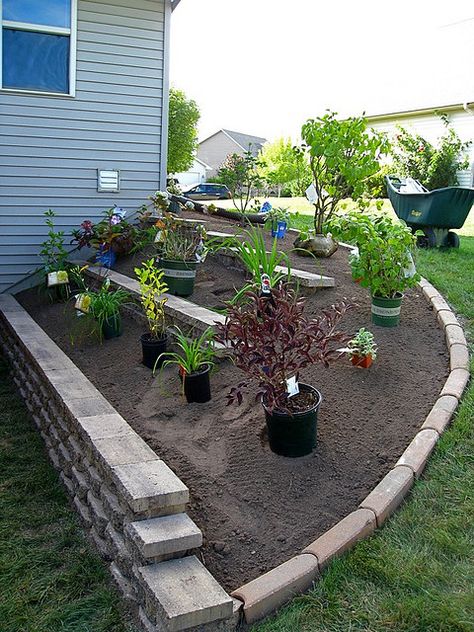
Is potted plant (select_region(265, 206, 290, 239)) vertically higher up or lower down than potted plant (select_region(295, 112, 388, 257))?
lower down

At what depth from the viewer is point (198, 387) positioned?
3.51m

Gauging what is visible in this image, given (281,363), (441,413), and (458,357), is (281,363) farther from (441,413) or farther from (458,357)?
(458,357)

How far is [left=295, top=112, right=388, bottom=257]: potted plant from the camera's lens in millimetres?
5590

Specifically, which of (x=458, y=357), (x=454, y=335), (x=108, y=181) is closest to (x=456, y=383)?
(x=458, y=357)

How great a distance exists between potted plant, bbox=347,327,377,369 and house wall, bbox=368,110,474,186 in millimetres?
11901

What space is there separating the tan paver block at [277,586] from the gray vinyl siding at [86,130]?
18.8 feet

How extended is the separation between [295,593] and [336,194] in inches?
168

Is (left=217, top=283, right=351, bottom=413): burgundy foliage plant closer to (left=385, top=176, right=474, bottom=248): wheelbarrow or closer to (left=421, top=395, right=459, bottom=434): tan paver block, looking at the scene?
(left=421, top=395, right=459, bottom=434): tan paver block

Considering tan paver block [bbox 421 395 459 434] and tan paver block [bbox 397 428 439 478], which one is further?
tan paver block [bbox 421 395 459 434]

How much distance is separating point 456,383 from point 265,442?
118cm

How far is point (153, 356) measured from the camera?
4.16m

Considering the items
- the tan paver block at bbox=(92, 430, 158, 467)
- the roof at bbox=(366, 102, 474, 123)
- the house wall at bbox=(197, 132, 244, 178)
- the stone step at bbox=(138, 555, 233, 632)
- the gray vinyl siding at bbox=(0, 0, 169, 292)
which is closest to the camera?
the stone step at bbox=(138, 555, 233, 632)

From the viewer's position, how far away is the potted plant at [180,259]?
16.7 ft

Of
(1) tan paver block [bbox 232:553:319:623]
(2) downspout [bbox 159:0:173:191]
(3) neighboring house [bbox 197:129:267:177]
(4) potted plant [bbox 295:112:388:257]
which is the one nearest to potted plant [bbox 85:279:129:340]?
(4) potted plant [bbox 295:112:388:257]
